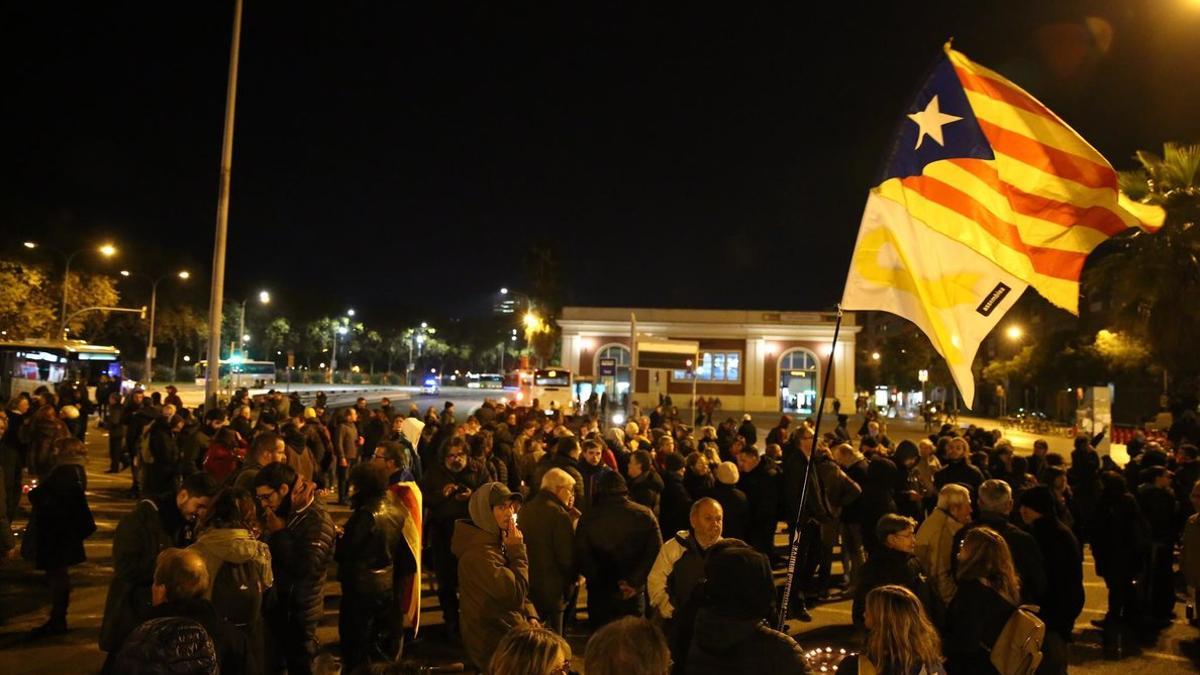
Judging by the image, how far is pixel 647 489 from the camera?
767 centimetres

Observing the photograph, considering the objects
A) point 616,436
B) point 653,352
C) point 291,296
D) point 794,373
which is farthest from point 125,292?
point 616,436

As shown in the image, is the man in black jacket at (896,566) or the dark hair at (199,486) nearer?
the man in black jacket at (896,566)

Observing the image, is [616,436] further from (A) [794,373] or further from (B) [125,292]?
(B) [125,292]

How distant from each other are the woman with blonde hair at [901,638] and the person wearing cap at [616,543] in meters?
2.69

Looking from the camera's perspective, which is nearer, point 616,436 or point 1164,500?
point 1164,500

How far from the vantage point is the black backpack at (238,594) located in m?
4.16

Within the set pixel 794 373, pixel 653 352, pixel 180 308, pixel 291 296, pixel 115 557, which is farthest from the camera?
pixel 291 296

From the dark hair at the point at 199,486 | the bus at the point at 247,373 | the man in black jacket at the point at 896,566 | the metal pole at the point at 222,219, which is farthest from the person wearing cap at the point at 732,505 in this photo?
the bus at the point at 247,373

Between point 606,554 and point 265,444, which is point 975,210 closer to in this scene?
point 606,554

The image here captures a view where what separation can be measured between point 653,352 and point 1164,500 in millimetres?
23182

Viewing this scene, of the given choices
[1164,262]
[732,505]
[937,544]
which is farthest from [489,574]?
[1164,262]

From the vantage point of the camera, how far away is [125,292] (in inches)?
2133

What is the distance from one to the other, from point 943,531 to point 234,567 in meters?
4.54

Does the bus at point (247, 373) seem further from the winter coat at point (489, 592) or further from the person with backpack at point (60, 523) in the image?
the winter coat at point (489, 592)
